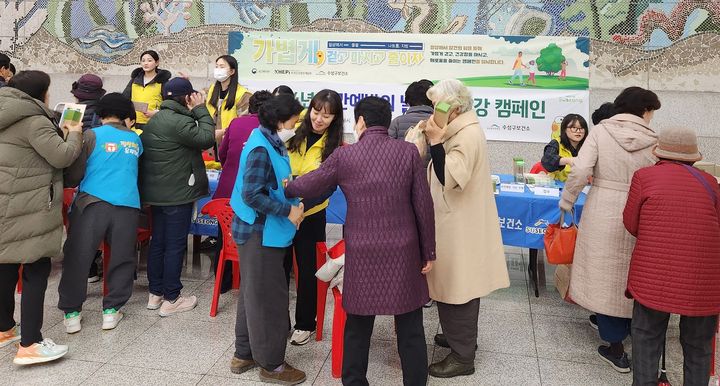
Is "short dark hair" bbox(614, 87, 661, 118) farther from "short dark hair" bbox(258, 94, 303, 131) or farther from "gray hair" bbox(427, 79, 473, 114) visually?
"short dark hair" bbox(258, 94, 303, 131)

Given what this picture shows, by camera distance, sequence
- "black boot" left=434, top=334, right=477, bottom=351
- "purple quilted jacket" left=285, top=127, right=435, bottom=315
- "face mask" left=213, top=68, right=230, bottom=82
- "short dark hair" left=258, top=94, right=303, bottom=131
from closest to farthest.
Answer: "purple quilted jacket" left=285, top=127, right=435, bottom=315, "short dark hair" left=258, top=94, right=303, bottom=131, "black boot" left=434, top=334, right=477, bottom=351, "face mask" left=213, top=68, right=230, bottom=82

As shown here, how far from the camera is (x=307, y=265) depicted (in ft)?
8.55

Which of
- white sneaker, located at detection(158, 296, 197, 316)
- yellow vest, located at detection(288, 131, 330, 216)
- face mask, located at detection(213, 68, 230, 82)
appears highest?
face mask, located at detection(213, 68, 230, 82)

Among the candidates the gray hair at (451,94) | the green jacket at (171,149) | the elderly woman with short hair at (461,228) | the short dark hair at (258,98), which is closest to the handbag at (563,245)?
the elderly woman with short hair at (461,228)

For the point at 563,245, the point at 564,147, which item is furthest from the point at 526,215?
the point at 564,147

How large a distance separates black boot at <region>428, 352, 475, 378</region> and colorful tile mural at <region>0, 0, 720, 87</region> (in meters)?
3.76

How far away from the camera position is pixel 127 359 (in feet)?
8.05

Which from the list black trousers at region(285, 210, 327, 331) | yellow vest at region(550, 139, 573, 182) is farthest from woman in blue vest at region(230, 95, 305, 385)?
yellow vest at region(550, 139, 573, 182)

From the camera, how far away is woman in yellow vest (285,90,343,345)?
7.66 feet

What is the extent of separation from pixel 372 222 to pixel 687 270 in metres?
1.16

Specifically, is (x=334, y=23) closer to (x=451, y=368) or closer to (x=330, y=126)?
(x=330, y=126)

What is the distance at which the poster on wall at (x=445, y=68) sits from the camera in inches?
200

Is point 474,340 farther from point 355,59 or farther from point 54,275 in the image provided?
point 355,59

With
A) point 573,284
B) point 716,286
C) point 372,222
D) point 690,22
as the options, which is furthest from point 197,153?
point 690,22
